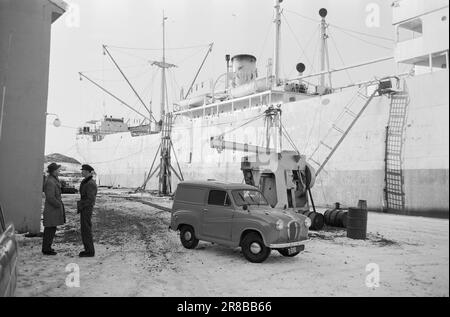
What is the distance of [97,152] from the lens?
51531 millimetres

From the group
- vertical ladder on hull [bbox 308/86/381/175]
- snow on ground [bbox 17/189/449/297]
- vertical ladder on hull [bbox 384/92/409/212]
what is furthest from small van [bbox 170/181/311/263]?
vertical ladder on hull [bbox 308/86/381/175]

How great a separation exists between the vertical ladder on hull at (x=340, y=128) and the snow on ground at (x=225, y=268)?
33.7 feet

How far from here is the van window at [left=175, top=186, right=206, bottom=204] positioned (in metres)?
9.01

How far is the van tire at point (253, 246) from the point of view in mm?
7676

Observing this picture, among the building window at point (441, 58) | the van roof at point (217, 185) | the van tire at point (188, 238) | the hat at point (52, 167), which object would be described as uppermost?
the building window at point (441, 58)

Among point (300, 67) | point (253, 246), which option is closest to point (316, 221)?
point (253, 246)

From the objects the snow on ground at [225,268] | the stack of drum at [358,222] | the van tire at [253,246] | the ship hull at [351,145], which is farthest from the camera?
the stack of drum at [358,222]

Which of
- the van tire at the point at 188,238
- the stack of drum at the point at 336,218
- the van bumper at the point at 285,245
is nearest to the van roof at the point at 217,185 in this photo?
the van tire at the point at 188,238

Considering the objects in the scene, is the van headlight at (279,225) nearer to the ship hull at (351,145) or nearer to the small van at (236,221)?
the small van at (236,221)

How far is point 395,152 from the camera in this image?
18.1m

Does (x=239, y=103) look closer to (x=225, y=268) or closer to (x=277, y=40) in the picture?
(x=277, y=40)

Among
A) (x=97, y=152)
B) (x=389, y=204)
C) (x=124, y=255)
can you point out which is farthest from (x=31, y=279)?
(x=97, y=152)
